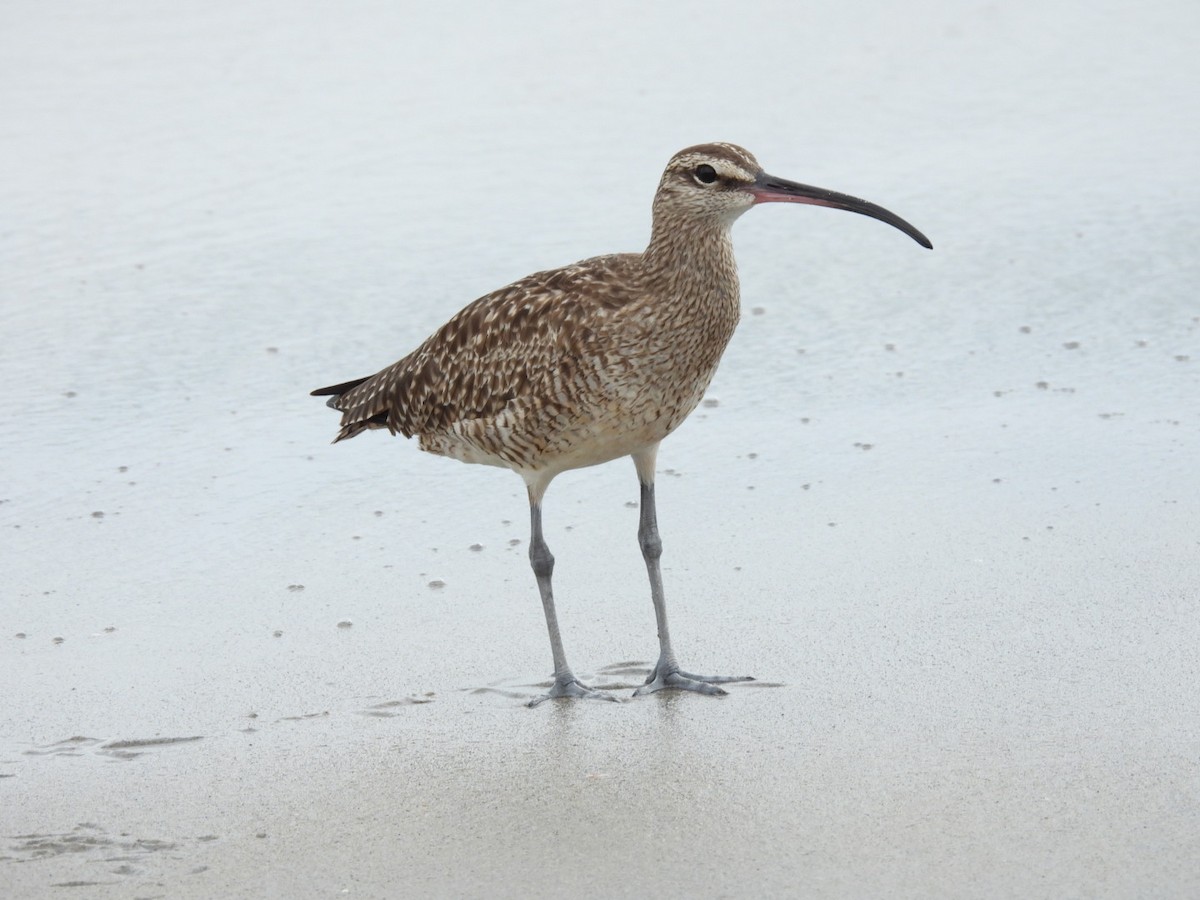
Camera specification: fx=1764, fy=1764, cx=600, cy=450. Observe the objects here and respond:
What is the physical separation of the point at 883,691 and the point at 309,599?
2162 mm

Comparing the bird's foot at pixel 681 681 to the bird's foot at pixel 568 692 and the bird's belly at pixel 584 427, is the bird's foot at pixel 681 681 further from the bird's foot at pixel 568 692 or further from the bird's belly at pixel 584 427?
the bird's belly at pixel 584 427

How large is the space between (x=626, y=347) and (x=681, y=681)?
1100 millimetres

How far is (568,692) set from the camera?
573 cm

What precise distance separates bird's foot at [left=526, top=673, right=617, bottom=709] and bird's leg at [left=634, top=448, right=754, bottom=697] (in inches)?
5.3

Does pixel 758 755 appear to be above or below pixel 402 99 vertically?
below

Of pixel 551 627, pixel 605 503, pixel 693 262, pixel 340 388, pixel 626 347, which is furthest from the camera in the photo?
pixel 605 503

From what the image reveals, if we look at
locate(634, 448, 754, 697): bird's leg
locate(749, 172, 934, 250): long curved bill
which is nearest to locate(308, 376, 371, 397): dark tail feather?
locate(634, 448, 754, 697): bird's leg

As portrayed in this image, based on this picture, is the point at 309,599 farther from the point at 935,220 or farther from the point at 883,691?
the point at 935,220

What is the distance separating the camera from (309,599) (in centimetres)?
645

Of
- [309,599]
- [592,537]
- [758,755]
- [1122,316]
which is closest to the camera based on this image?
[758,755]

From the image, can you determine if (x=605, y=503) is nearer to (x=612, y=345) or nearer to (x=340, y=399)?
(x=340, y=399)

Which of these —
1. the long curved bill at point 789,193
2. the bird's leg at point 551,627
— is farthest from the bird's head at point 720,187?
the bird's leg at point 551,627

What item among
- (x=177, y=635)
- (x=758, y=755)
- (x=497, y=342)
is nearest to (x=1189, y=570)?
(x=758, y=755)

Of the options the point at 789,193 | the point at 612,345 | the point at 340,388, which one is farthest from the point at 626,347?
the point at 340,388
